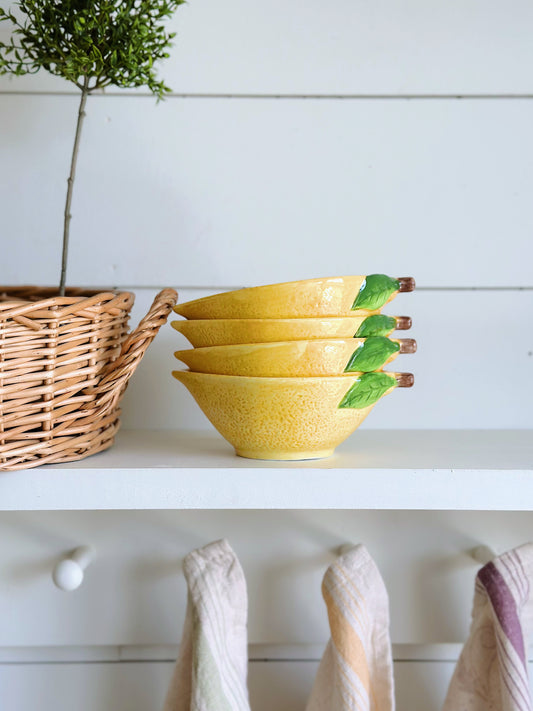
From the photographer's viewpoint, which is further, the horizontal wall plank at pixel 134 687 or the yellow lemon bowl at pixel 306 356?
the horizontal wall plank at pixel 134 687

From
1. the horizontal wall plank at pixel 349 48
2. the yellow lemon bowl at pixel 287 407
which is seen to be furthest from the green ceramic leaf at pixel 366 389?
the horizontal wall plank at pixel 349 48

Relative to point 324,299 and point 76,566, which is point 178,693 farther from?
point 324,299

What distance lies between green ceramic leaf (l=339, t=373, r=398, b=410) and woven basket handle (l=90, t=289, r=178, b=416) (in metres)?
0.16

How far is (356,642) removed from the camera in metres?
0.61

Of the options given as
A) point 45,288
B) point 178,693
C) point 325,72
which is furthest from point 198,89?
point 178,693

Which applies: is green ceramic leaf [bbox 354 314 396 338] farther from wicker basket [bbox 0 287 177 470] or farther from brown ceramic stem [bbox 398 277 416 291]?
wicker basket [bbox 0 287 177 470]

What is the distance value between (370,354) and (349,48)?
396 mm

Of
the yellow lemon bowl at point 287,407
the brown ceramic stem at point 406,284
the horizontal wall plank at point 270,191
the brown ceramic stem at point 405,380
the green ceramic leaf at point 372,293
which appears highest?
the horizontal wall plank at point 270,191

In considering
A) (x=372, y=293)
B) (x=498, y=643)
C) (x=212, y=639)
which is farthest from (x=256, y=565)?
(x=372, y=293)

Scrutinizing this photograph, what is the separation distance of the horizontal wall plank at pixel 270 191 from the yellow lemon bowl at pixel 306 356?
0.76 ft

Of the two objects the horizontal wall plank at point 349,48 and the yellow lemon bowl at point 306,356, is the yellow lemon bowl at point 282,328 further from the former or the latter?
the horizontal wall plank at point 349,48

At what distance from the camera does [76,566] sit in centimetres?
62

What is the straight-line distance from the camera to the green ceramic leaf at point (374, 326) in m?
0.52

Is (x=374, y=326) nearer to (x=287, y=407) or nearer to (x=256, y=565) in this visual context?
(x=287, y=407)
